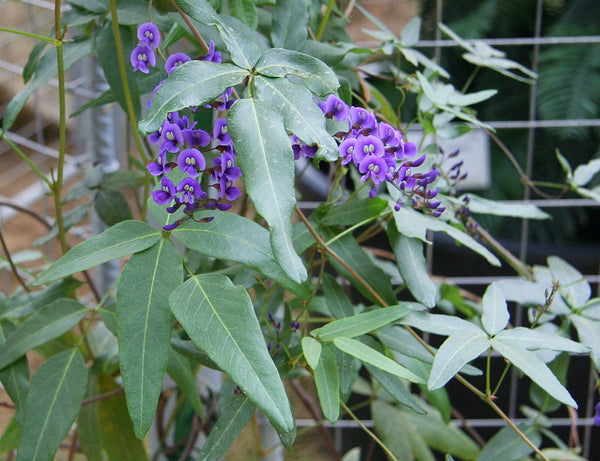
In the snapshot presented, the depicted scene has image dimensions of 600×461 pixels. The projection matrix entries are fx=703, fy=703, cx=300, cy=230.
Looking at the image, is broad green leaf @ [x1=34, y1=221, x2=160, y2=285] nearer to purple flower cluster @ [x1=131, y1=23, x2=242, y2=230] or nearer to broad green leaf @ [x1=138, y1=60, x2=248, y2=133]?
purple flower cluster @ [x1=131, y1=23, x2=242, y2=230]

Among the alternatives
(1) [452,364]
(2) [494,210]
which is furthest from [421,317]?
(2) [494,210]

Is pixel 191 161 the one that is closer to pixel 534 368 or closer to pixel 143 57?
pixel 143 57

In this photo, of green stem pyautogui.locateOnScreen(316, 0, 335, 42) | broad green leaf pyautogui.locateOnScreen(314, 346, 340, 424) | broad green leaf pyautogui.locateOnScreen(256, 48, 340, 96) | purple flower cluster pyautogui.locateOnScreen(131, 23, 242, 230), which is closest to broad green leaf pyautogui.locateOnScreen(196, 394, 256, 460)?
broad green leaf pyautogui.locateOnScreen(314, 346, 340, 424)

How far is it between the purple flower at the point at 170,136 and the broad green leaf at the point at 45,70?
0.23 meters

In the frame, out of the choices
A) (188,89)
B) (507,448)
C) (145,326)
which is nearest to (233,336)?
(145,326)

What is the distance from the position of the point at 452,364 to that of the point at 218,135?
10.3 inches

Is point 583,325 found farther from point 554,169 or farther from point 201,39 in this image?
point 554,169

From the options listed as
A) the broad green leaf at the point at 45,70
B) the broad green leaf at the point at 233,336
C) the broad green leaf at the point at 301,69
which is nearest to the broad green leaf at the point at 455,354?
the broad green leaf at the point at 233,336

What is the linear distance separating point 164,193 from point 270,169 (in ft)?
0.44

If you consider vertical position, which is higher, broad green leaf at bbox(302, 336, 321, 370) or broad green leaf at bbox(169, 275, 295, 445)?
Answer: broad green leaf at bbox(169, 275, 295, 445)

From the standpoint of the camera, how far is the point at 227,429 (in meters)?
0.63

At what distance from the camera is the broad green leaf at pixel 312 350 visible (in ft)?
1.81

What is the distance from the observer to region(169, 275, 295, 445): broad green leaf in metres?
0.49

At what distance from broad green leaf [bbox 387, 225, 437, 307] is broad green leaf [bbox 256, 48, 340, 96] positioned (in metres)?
0.21
